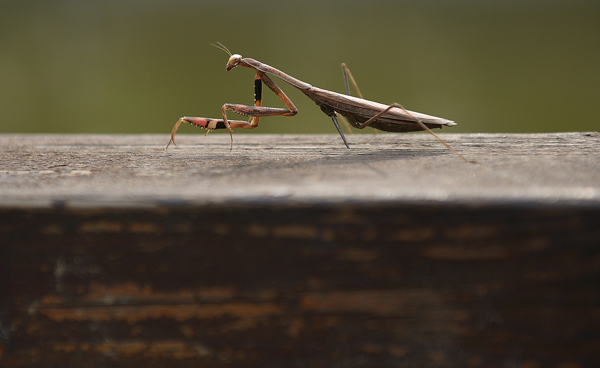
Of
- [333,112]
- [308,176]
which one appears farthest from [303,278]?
[333,112]

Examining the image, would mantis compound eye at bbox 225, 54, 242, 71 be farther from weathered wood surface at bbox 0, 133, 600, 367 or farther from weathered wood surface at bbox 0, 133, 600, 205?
weathered wood surface at bbox 0, 133, 600, 367

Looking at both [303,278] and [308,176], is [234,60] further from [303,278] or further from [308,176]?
[303,278]

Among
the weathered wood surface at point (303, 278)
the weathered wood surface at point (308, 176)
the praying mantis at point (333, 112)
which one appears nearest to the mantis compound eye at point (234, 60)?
the praying mantis at point (333, 112)

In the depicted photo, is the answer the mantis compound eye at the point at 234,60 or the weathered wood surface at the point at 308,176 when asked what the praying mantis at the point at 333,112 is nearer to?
the mantis compound eye at the point at 234,60

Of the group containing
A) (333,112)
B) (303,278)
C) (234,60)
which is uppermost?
(234,60)

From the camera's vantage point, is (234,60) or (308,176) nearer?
(308,176)

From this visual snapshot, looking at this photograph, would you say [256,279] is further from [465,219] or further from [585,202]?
[585,202]
